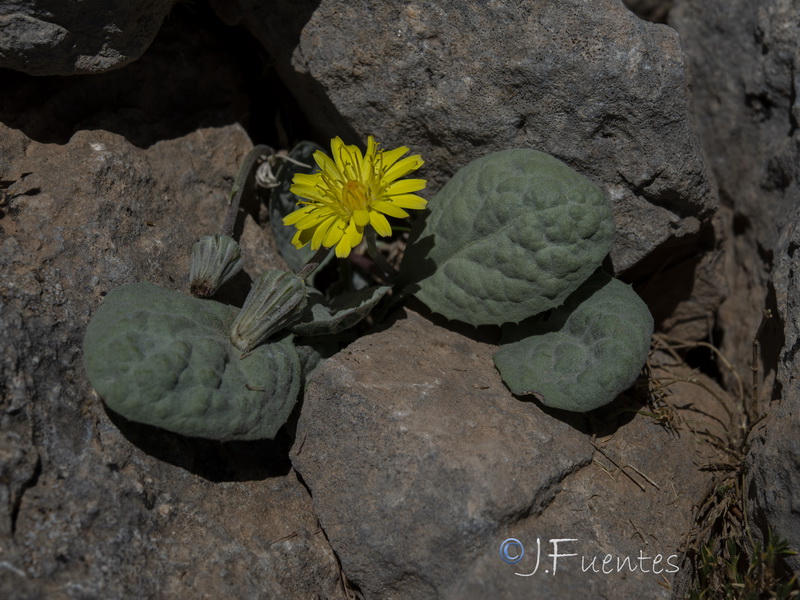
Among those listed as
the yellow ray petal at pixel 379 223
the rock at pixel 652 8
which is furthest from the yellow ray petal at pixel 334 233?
the rock at pixel 652 8

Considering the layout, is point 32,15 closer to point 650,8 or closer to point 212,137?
point 212,137

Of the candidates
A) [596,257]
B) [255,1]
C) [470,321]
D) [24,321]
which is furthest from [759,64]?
[24,321]

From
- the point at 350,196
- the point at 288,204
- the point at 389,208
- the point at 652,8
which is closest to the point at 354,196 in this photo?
the point at 350,196

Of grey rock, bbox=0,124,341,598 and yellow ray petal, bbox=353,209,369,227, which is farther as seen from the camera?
yellow ray petal, bbox=353,209,369,227

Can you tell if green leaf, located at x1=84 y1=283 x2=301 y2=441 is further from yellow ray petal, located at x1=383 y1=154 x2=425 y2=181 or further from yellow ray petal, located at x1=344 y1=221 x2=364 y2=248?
yellow ray petal, located at x1=383 y1=154 x2=425 y2=181

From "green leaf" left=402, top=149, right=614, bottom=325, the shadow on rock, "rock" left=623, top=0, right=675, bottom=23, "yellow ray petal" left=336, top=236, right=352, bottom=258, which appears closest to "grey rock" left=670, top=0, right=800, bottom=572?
"rock" left=623, top=0, right=675, bottom=23

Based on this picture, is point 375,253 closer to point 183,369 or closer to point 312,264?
point 312,264
